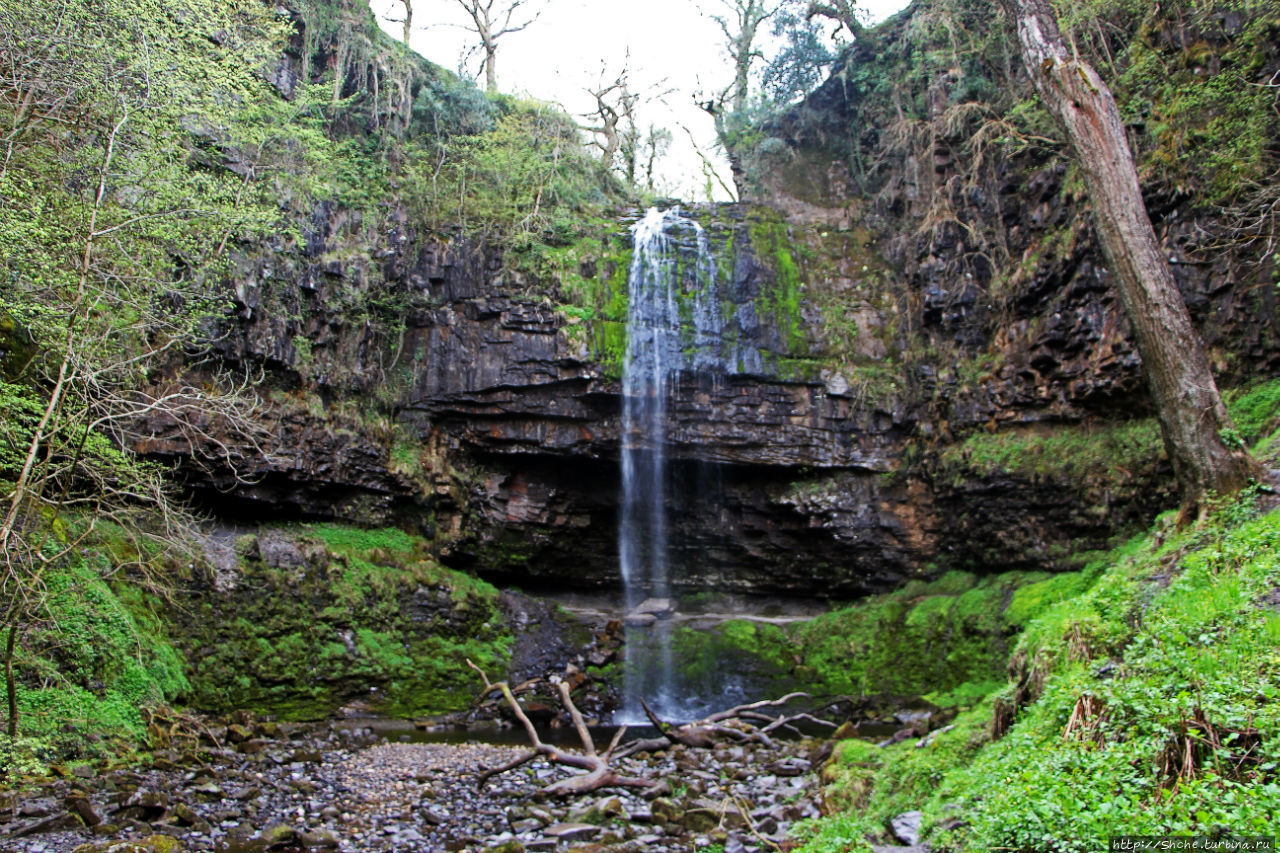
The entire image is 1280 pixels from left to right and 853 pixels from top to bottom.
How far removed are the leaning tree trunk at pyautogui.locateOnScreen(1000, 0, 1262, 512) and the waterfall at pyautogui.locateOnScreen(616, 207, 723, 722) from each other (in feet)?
28.8

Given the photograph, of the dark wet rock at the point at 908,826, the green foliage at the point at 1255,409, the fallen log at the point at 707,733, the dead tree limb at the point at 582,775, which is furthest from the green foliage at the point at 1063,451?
the dead tree limb at the point at 582,775

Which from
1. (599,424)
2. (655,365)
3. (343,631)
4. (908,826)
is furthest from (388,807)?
(655,365)

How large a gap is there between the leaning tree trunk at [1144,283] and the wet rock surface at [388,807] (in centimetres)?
514

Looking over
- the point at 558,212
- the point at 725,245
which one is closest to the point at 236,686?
the point at 558,212

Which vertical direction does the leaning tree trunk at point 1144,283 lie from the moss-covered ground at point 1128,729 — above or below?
above

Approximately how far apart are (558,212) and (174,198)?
393 inches

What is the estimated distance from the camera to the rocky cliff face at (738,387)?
14500mm

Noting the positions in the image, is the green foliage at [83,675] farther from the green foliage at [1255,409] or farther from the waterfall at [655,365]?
the green foliage at [1255,409]

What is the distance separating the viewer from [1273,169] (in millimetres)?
9523

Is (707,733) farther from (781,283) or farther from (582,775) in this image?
(781,283)

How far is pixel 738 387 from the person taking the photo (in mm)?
16500

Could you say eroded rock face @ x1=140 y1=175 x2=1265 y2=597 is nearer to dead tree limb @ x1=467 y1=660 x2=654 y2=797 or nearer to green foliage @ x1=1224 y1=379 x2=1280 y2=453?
green foliage @ x1=1224 y1=379 x2=1280 y2=453

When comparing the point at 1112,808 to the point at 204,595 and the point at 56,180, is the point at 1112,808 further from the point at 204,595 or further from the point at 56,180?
the point at 204,595

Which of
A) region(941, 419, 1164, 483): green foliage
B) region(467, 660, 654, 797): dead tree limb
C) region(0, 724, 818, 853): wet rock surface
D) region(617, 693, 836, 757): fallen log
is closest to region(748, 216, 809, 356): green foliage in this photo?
region(941, 419, 1164, 483): green foliage
